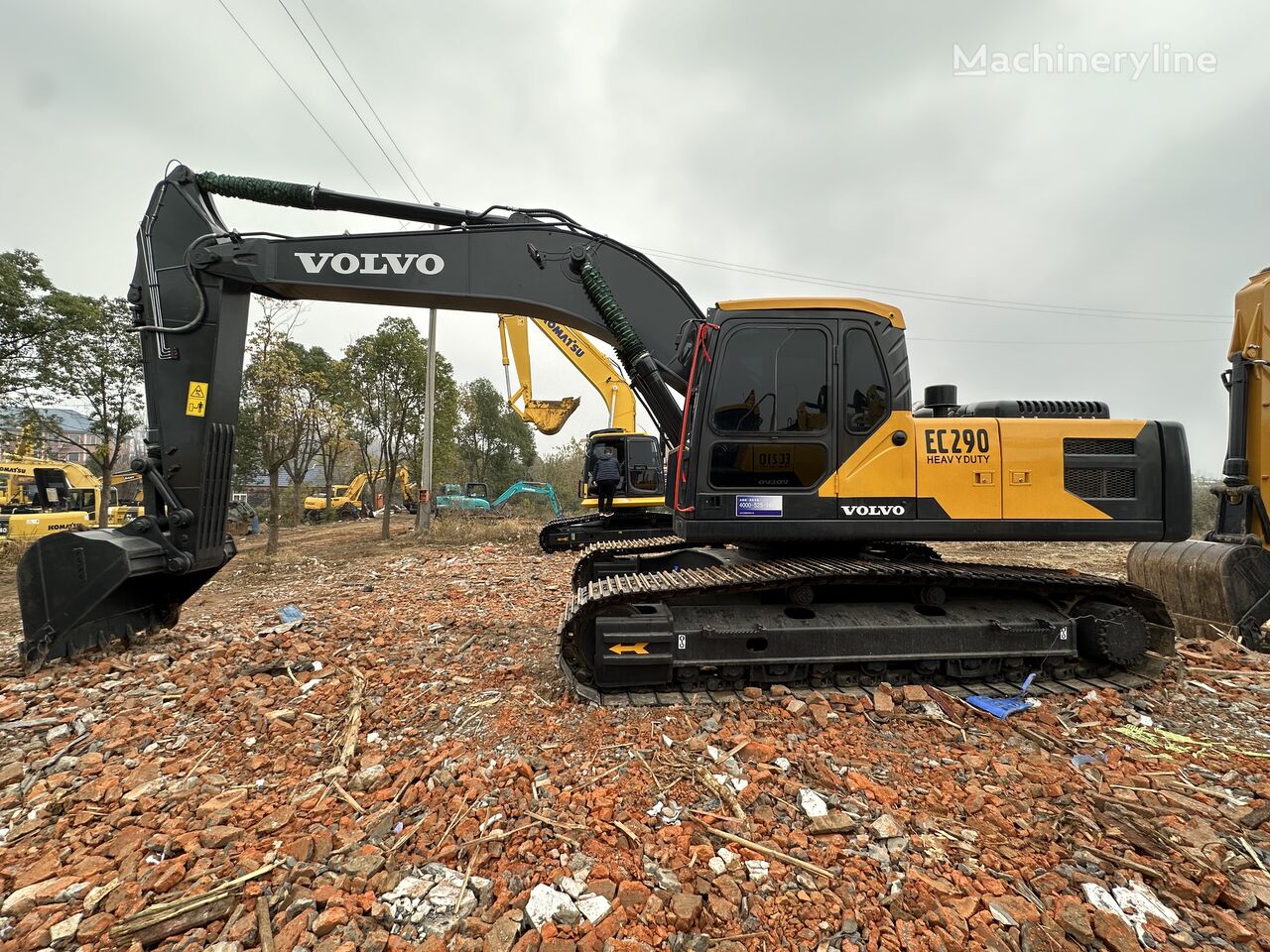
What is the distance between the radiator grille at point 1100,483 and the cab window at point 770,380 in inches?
71.4

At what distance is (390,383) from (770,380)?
12.5 meters

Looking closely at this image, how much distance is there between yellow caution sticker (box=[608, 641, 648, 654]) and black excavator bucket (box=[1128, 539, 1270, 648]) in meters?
5.16

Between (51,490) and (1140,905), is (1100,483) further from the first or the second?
(51,490)

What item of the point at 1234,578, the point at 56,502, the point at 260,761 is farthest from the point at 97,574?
the point at 56,502

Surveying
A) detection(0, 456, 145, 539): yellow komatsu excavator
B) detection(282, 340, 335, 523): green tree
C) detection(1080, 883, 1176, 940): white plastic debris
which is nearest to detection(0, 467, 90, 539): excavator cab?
detection(0, 456, 145, 539): yellow komatsu excavator

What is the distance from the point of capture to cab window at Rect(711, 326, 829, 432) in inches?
145

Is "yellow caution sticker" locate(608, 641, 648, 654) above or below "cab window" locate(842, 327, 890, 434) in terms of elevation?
below

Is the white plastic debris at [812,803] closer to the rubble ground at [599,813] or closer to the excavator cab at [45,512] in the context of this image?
the rubble ground at [599,813]

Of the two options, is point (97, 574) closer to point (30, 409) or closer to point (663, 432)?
point (663, 432)

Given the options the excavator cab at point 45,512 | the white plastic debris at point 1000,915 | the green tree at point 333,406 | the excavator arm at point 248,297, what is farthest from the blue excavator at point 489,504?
the white plastic debris at point 1000,915

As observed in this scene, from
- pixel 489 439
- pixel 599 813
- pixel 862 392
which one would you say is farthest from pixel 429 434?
pixel 489 439

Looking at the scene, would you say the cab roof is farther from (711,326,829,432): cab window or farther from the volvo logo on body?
the volvo logo on body

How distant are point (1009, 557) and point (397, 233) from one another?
1222cm

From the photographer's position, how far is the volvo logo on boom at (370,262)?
4.24 meters
